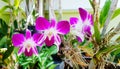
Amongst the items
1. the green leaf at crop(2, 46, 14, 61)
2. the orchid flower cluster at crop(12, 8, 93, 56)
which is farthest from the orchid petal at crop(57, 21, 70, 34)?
the green leaf at crop(2, 46, 14, 61)

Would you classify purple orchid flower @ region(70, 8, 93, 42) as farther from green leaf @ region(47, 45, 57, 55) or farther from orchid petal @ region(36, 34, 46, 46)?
green leaf @ region(47, 45, 57, 55)

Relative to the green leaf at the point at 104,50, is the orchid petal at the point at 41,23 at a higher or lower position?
higher

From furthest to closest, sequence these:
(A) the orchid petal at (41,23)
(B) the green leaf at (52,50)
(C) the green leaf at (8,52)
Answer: (B) the green leaf at (52,50)
(C) the green leaf at (8,52)
(A) the orchid petal at (41,23)

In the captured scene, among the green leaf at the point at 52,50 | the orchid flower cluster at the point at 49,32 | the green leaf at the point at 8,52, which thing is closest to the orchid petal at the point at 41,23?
the orchid flower cluster at the point at 49,32

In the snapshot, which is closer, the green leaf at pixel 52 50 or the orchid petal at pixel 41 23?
the orchid petal at pixel 41 23

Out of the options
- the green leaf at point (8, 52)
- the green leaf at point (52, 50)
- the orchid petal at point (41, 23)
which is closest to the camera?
the orchid petal at point (41, 23)

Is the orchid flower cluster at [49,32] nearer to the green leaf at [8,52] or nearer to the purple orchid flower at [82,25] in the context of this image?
the purple orchid flower at [82,25]

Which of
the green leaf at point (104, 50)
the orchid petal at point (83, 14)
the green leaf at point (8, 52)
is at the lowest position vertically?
the green leaf at point (8, 52)

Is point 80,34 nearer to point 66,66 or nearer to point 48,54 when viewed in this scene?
point 66,66
